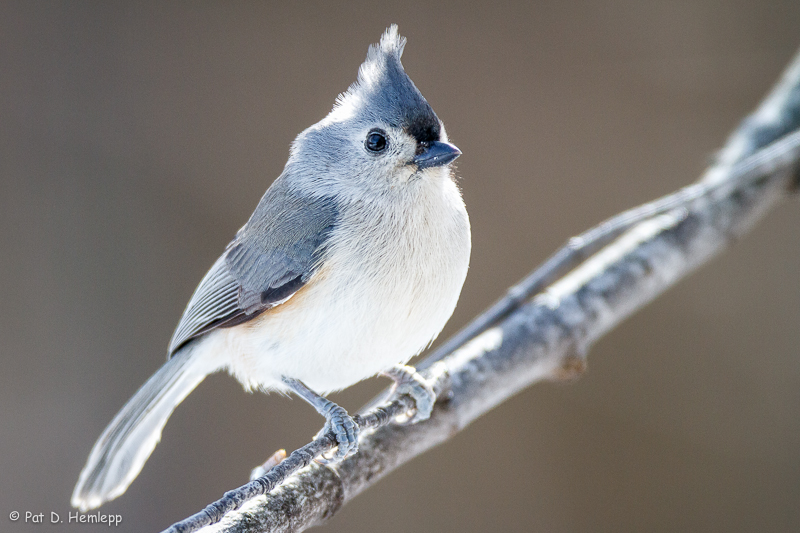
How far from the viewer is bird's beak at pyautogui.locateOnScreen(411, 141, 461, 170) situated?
3.87 feet

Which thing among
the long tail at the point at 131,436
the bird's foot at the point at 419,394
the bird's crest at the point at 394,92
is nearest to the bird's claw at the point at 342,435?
the bird's foot at the point at 419,394

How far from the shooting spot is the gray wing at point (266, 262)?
1.27 meters

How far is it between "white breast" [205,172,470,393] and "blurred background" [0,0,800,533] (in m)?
1.14

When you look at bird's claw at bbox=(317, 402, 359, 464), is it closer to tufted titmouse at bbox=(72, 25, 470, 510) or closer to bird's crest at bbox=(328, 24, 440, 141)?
tufted titmouse at bbox=(72, 25, 470, 510)

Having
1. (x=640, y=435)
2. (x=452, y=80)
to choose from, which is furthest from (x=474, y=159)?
(x=640, y=435)

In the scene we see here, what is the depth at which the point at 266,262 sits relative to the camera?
1.34 meters

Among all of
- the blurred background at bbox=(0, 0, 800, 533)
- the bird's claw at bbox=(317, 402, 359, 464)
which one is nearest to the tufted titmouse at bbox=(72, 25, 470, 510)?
the bird's claw at bbox=(317, 402, 359, 464)

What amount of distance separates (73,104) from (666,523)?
2415 mm

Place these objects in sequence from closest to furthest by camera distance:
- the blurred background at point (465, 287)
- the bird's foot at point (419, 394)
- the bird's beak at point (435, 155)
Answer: the bird's beak at point (435, 155), the bird's foot at point (419, 394), the blurred background at point (465, 287)

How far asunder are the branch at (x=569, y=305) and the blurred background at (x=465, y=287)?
51 cm

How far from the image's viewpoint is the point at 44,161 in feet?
8.02

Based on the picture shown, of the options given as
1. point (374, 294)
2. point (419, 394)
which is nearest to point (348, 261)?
point (374, 294)

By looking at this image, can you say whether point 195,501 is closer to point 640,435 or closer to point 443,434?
point 443,434

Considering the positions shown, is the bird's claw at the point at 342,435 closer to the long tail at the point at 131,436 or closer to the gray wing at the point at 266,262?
the gray wing at the point at 266,262
